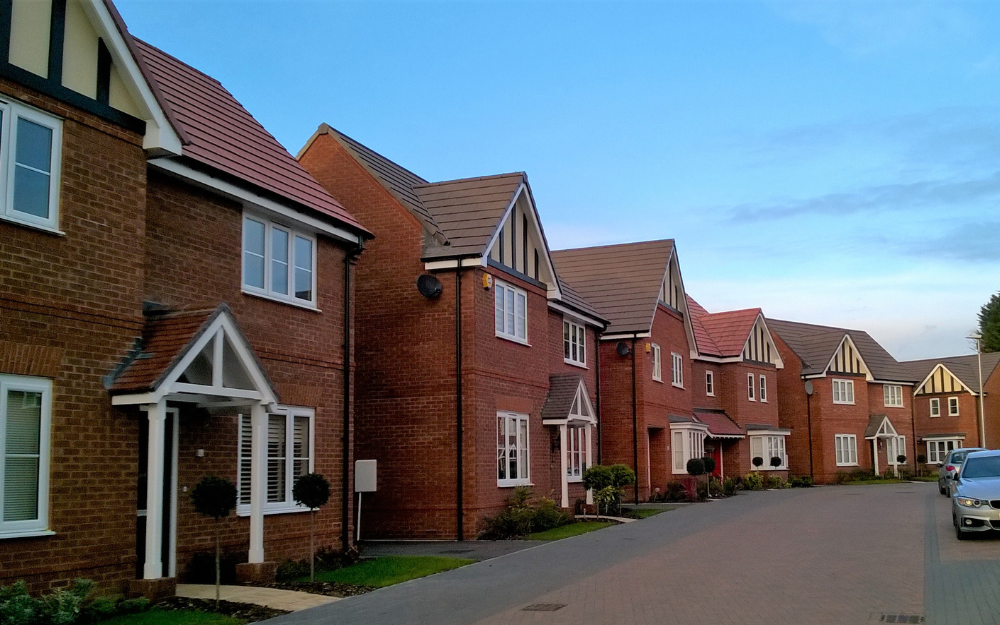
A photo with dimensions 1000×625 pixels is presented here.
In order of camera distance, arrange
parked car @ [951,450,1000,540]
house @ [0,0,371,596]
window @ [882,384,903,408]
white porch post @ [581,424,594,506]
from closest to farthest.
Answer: house @ [0,0,371,596] → parked car @ [951,450,1000,540] → white porch post @ [581,424,594,506] → window @ [882,384,903,408]

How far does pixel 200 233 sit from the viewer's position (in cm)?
1516

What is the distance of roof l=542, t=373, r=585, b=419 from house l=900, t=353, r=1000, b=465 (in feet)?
157

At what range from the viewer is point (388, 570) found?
1636 cm

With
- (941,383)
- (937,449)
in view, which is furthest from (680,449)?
(941,383)

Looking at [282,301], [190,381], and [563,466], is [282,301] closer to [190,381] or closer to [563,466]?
[190,381]

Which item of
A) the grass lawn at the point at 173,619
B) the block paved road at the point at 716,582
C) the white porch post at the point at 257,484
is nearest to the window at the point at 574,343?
the block paved road at the point at 716,582

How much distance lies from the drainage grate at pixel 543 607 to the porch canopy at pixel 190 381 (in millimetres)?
4461

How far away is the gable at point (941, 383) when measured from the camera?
6956 centimetres

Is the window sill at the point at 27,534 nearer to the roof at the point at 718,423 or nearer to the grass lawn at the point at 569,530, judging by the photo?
the grass lawn at the point at 569,530

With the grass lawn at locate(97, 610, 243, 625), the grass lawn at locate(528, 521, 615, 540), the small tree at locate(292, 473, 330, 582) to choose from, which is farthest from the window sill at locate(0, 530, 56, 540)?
the grass lawn at locate(528, 521, 615, 540)

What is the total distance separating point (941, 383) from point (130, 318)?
226 feet

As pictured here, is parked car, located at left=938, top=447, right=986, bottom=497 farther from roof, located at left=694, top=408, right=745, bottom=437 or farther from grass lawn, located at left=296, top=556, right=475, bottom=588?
grass lawn, located at left=296, top=556, right=475, bottom=588

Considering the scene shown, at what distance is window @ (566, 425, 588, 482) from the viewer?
92.5ft

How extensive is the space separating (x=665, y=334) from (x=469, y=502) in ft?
57.4
